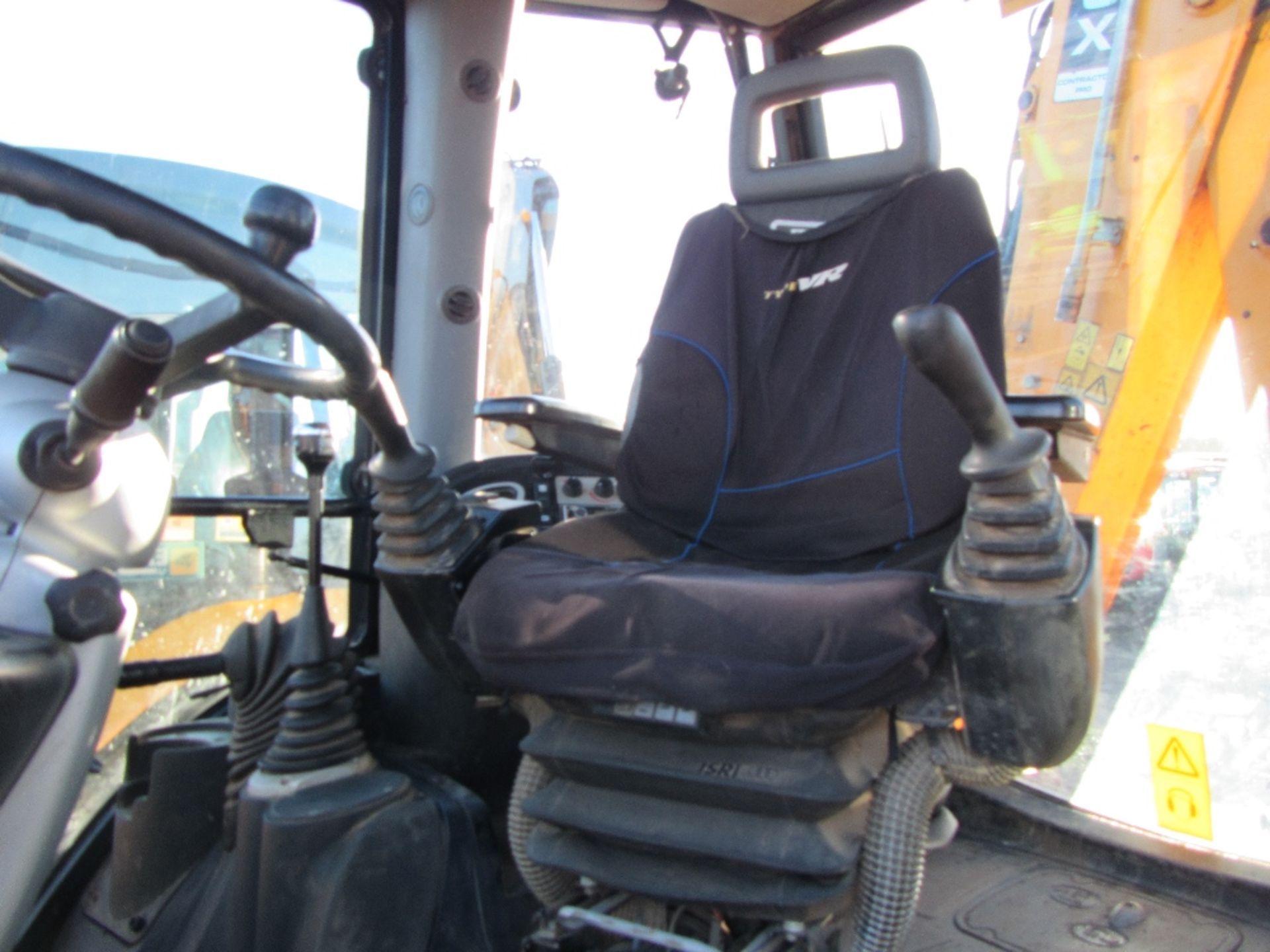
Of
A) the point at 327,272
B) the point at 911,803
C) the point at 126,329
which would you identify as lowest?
the point at 911,803

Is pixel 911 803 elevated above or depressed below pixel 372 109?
below

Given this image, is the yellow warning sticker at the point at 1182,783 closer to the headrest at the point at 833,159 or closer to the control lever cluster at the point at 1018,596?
the control lever cluster at the point at 1018,596

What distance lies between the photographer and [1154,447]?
2.16m

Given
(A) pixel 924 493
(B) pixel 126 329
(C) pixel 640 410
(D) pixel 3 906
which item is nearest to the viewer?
(B) pixel 126 329

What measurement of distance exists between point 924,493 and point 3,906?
1120mm

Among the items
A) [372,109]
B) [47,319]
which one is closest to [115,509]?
[47,319]

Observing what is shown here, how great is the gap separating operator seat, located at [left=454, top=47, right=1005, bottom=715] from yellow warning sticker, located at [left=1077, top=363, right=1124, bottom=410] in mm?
939

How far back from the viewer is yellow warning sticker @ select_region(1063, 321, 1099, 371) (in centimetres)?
222

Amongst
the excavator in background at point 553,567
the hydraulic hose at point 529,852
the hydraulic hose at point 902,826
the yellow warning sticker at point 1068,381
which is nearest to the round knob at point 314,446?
the excavator in background at point 553,567

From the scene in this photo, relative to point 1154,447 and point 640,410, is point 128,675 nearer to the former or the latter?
point 640,410

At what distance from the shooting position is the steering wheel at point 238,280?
75 cm

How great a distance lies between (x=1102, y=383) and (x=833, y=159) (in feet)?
3.26

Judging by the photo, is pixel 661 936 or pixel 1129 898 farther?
pixel 1129 898

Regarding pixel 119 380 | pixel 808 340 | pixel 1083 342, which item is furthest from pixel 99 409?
pixel 1083 342
